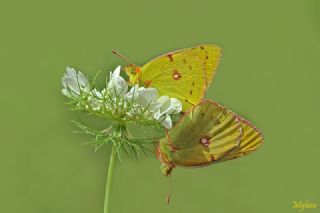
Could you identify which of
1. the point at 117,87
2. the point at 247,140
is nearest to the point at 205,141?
the point at 247,140

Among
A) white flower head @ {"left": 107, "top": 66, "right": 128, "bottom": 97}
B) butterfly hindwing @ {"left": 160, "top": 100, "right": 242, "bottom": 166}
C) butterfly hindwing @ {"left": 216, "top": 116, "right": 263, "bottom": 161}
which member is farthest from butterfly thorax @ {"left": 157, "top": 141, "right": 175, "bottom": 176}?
white flower head @ {"left": 107, "top": 66, "right": 128, "bottom": 97}

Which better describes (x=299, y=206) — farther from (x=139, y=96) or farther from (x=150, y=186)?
(x=139, y=96)

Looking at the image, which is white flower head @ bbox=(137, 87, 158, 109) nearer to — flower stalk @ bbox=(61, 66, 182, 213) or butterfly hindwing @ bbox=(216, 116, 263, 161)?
flower stalk @ bbox=(61, 66, 182, 213)

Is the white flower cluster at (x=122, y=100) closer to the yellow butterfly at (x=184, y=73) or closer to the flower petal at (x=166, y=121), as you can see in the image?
the flower petal at (x=166, y=121)

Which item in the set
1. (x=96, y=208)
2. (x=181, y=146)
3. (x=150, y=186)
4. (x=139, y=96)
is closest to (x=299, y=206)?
(x=150, y=186)

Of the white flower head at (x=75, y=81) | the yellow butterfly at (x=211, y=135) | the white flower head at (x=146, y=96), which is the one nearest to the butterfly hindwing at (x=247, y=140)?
the yellow butterfly at (x=211, y=135)
